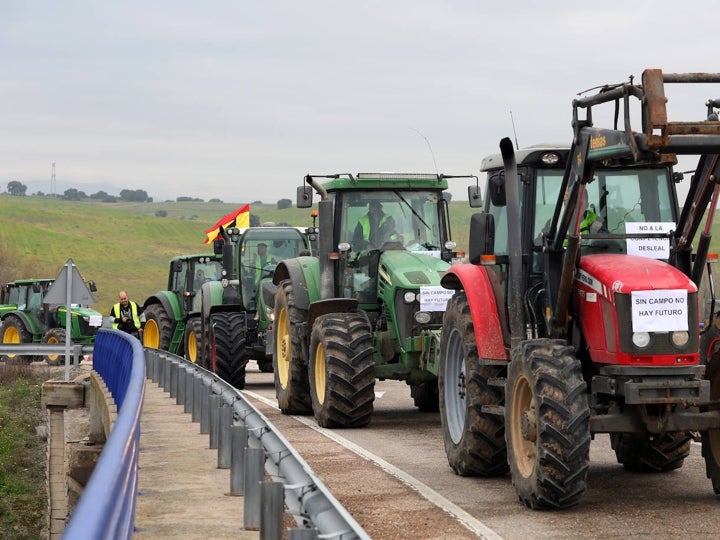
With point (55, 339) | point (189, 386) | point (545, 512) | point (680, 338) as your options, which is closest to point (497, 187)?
point (680, 338)

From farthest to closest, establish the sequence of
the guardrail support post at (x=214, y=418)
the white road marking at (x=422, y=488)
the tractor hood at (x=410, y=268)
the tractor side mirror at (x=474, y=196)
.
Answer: the tractor side mirror at (x=474, y=196)
the tractor hood at (x=410, y=268)
the guardrail support post at (x=214, y=418)
the white road marking at (x=422, y=488)

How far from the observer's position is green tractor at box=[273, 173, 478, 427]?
612 inches

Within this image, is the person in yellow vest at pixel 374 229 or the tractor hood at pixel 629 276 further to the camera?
the person in yellow vest at pixel 374 229

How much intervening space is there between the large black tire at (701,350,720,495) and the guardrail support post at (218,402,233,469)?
384 cm

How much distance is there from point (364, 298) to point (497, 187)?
6043 mm

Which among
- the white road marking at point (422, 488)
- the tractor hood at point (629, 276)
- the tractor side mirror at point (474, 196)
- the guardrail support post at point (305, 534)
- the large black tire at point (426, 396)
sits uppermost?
the tractor side mirror at point (474, 196)

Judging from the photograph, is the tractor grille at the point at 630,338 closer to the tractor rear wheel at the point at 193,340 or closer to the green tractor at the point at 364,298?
the green tractor at the point at 364,298

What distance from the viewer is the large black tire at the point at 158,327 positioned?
29.3 m

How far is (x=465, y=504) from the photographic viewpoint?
10.2 meters

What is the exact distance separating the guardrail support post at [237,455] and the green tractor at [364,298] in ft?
15.6

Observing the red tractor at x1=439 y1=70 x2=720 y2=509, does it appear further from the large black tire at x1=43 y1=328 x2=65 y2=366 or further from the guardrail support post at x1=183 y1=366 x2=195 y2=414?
the large black tire at x1=43 y1=328 x2=65 y2=366

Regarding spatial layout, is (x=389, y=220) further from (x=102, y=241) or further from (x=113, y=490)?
(x=102, y=241)

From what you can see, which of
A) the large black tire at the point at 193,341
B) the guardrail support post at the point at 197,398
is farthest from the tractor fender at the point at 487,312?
the large black tire at the point at 193,341

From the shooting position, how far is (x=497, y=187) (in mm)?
11070
